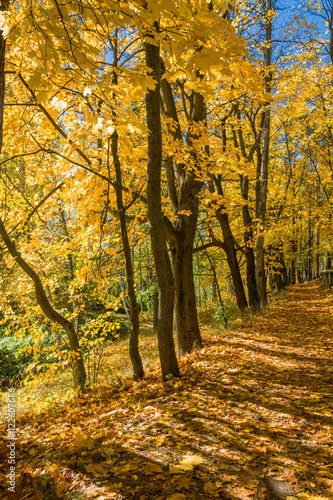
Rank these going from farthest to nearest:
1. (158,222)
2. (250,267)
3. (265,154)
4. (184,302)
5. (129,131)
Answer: (250,267), (265,154), (184,302), (129,131), (158,222)

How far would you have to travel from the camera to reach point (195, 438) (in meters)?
2.66

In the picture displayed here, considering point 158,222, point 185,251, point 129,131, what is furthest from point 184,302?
point 129,131

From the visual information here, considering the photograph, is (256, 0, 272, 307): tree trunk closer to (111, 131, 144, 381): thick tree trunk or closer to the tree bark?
the tree bark

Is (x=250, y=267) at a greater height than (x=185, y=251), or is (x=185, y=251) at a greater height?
(x=185, y=251)

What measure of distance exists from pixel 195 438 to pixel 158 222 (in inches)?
99.1

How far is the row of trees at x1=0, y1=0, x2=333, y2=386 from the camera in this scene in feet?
7.98

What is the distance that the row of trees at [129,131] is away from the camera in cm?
243

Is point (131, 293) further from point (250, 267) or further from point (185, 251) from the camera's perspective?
point (250, 267)

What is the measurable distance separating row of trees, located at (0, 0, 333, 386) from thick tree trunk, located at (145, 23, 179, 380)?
0.05 feet

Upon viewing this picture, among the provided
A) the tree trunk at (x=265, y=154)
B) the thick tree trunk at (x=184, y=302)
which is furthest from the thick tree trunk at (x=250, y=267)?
the thick tree trunk at (x=184, y=302)

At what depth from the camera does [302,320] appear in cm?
867

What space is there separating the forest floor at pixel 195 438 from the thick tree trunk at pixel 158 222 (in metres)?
0.52

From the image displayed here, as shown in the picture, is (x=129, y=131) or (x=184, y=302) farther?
(x=184, y=302)

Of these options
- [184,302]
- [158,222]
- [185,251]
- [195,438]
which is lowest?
[195,438]
